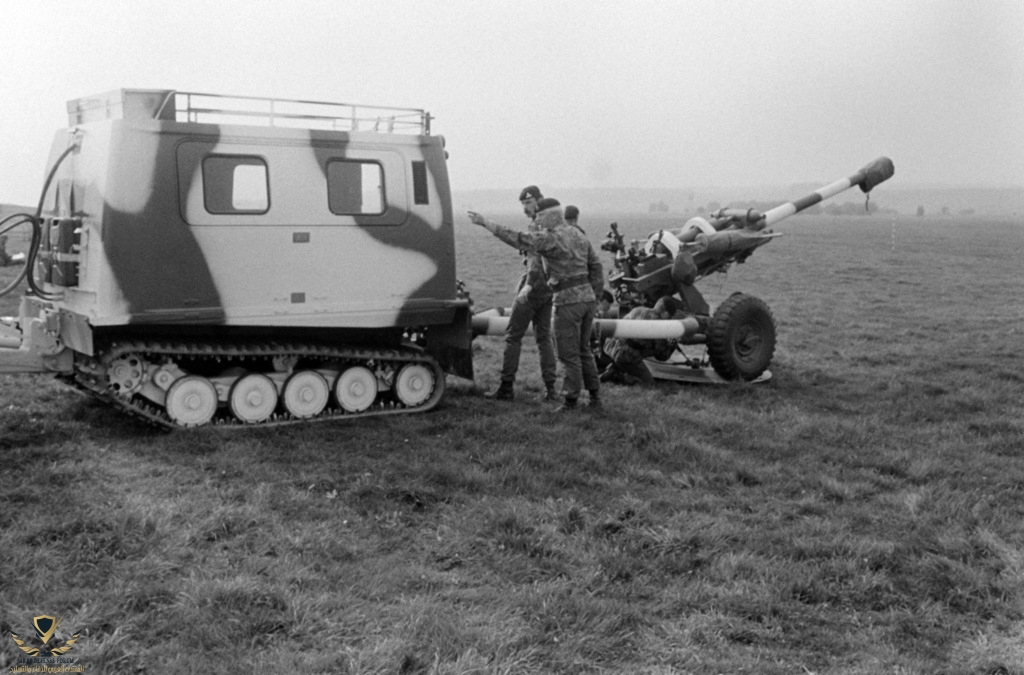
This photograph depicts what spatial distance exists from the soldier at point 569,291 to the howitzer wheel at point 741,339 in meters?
2.07

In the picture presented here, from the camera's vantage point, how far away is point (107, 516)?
627 cm

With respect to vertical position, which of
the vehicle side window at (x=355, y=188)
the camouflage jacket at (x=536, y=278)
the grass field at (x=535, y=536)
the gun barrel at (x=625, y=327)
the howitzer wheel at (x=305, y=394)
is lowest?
the grass field at (x=535, y=536)

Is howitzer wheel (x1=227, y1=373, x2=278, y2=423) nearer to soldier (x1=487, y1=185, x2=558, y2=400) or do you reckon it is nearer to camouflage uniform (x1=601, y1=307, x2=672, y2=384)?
soldier (x1=487, y1=185, x2=558, y2=400)

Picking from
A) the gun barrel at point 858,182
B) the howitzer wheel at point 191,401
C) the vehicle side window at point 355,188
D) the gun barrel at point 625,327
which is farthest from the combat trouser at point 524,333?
the gun barrel at point 858,182

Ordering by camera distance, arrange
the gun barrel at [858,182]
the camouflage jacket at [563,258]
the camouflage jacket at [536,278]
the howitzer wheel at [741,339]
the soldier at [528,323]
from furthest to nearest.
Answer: the gun barrel at [858,182], the howitzer wheel at [741,339], the soldier at [528,323], the camouflage jacket at [536,278], the camouflage jacket at [563,258]

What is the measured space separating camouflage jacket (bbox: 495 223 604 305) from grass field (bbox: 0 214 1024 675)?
4.09ft

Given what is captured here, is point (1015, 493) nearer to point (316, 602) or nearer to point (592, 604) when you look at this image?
point (592, 604)

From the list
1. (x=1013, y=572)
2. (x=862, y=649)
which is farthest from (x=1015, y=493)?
(x=862, y=649)

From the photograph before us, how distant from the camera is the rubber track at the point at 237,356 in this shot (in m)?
8.25

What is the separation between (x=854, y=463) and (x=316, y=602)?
5.04 meters

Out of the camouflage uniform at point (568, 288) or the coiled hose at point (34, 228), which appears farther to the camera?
the camouflage uniform at point (568, 288)

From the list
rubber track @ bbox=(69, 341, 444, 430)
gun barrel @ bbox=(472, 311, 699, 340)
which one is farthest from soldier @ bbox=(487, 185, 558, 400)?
rubber track @ bbox=(69, 341, 444, 430)

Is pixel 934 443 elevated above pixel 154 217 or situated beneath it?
situated beneath

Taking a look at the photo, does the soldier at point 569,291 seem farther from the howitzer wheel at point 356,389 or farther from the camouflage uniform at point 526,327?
the howitzer wheel at point 356,389
